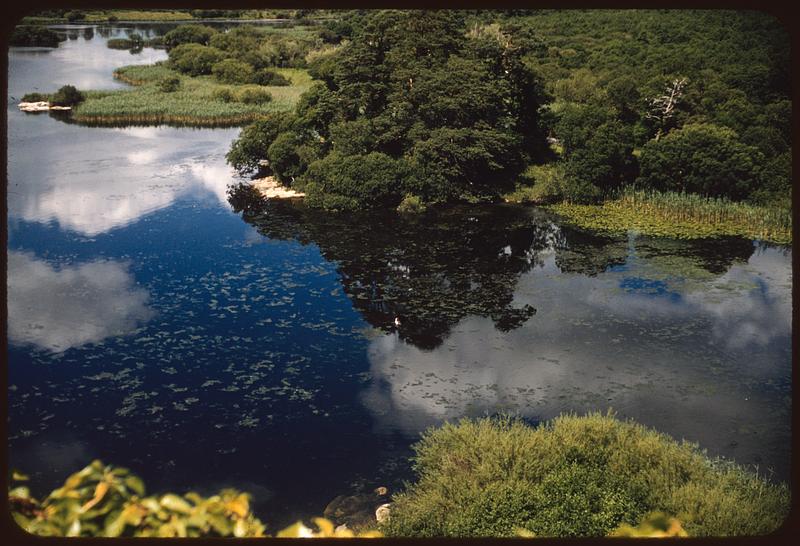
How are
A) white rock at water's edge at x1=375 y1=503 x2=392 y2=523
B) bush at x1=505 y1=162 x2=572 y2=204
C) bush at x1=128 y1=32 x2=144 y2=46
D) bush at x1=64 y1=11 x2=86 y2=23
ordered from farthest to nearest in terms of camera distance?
bush at x1=64 y1=11 x2=86 y2=23
bush at x1=128 y1=32 x2=144 y2=46
bush at x1=505 y1=162 x2=572 y2=204
white rock at water's edge at x1=375 y1=503 x2=392 y2=523

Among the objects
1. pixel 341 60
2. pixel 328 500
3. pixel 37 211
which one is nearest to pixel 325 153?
pixel 341 60

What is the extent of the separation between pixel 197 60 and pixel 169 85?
12.0m

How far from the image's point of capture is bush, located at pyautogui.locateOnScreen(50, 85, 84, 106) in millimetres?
64438

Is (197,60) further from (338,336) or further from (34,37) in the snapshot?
(338,336)

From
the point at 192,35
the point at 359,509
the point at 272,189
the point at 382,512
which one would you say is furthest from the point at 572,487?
the point at 192,35

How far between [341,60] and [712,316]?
102 ft

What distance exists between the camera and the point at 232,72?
80.7 meters

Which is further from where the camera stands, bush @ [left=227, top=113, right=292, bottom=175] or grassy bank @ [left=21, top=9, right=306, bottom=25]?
grassy bank @ [left=21, top=9, right=306, bottom=25]

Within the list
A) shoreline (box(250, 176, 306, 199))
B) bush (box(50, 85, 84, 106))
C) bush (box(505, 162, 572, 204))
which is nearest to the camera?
bush (box(505, 162, 572, 204))

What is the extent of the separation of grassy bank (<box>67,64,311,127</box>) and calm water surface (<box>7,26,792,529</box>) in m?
22.3

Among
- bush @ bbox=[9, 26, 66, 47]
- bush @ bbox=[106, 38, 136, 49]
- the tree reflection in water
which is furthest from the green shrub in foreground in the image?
bush @ bbox=[106, 38, 136, 49]

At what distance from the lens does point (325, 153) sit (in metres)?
47.1

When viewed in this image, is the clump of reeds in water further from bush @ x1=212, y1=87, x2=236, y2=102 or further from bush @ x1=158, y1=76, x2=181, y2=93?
bush @ x1=158, y1=76, x2=181, y2=93

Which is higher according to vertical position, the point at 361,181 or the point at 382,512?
the point at 361,181
